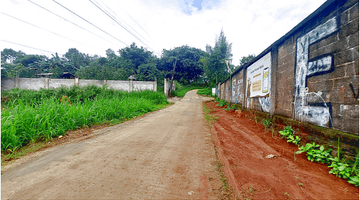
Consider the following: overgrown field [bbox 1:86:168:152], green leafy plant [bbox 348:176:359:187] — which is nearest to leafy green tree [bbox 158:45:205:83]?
overgrown field [bbox 1:86:168:152]

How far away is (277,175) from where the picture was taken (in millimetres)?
1732

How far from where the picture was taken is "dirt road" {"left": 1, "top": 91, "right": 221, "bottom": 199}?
57.3 inches

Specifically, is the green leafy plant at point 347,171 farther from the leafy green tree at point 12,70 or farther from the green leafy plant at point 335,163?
the leafy green tree at point 12,70

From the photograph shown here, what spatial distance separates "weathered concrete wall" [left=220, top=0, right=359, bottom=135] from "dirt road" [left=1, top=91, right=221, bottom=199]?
1.88 meters

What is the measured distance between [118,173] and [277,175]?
6.54ft

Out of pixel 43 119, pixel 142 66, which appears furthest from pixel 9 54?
pixel 43 119

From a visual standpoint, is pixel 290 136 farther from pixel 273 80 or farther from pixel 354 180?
pixel 273 80

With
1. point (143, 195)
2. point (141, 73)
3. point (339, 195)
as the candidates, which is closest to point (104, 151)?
point (143, 195)

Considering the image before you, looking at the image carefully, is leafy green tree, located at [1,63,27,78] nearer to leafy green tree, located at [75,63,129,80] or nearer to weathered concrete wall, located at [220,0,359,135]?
leafy green tree, located at [75,63,129,80]

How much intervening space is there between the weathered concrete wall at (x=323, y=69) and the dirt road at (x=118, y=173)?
1.88 metres

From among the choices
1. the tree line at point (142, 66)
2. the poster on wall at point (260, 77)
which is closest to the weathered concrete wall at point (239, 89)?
the poster on wall at point (260, 77)

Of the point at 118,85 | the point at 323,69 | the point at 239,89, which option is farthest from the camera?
the point at 118,85

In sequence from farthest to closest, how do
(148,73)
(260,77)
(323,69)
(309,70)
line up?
(148,73) < (260,77) < (309,70) < (323,69)

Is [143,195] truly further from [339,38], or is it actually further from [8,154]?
[339,38]
